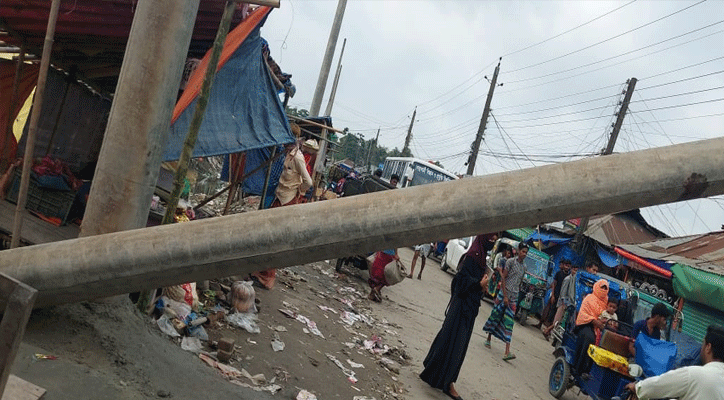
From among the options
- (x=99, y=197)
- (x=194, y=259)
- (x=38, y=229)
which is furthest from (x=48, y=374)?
(x=38, y=229)

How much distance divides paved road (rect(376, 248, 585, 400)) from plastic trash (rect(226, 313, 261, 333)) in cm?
186

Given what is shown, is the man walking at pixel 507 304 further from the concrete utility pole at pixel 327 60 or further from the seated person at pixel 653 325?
the concrete utility pole at pixel 327 60

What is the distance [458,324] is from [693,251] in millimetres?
9970

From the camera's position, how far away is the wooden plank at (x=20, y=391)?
88.3 inches

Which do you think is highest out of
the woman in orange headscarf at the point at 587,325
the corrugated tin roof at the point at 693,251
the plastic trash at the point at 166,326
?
the corrugated tin roof at the point at 693,251

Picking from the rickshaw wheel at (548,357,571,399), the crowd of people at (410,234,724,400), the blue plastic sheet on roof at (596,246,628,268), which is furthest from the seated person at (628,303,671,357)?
the blue plastic sheet on roof at (596,246,628,268)

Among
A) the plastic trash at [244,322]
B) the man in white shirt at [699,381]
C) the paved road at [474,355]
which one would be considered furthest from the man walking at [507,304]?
the man in white shirt at [699,381]

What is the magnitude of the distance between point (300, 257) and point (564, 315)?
9.69 metres

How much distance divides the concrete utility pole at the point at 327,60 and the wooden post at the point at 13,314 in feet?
49.3

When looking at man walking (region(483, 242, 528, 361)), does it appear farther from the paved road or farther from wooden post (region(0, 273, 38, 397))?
wooden post (region(0, 273, 38, 397))

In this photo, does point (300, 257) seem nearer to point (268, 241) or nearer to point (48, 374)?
point (268, 241)

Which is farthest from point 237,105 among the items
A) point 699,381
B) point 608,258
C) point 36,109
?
point 608,258

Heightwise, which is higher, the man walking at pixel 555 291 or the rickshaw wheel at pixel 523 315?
the man walking at pixel 555 291

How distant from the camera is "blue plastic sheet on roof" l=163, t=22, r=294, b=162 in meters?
5.63
